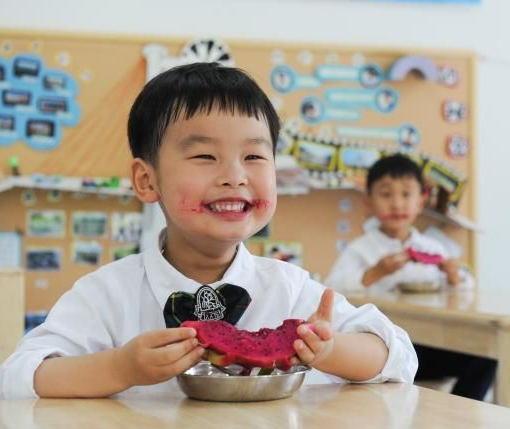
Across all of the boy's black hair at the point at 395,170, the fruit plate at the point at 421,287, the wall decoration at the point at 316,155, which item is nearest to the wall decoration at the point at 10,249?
the wall decoration at the point at 316,155

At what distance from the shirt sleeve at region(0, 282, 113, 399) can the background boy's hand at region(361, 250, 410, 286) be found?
1.94m

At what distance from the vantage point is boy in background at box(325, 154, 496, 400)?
9.71 ft

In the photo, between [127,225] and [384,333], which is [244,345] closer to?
[384,333]

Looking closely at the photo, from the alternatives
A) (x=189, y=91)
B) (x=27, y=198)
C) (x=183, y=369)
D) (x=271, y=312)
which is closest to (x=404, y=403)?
(x=183, y=369)

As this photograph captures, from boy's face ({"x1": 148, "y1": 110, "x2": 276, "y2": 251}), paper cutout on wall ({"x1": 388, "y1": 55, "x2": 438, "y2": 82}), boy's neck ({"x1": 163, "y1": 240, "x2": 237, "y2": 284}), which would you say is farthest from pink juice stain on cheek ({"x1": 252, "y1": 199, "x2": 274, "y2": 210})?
paper cutout on wall ({"x1": 388, "y1": 55, "x2": 438, "y2": 82})

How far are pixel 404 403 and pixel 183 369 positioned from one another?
0.24 m

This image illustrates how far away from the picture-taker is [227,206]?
1227mm

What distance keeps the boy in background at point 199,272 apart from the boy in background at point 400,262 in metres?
1.74

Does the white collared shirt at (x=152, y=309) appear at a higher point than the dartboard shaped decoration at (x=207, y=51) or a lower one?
lower

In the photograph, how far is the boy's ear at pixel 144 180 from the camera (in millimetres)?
1367

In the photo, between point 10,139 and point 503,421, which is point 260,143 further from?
point 10,139

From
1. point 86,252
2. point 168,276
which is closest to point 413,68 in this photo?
point 86,252

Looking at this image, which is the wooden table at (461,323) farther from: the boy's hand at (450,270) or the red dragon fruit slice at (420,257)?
the boy's hand at (450,270)

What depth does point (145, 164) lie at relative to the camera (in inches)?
54.3
